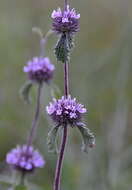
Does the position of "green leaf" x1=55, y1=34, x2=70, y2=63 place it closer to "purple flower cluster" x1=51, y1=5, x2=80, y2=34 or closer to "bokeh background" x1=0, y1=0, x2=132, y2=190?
"purple flower cluster" x1=51, y1=5, x2=80, y2=34

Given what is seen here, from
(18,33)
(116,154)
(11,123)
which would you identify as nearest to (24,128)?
(11,123)

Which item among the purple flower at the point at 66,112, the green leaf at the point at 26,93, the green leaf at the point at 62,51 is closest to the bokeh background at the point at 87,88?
the green leaf at the point at 26,93

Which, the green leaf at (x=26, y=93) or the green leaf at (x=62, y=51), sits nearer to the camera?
the green leaf at (x=62, y=51)

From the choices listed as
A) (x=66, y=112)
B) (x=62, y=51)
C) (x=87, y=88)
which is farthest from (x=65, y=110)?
(x=87, y=88)

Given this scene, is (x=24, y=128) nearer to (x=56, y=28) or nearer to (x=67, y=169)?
(x=67, y=169)

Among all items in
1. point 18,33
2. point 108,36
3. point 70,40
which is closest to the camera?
point 70,40

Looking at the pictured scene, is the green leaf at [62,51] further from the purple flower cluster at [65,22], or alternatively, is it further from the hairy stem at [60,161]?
the hairy stem at [60,161]
